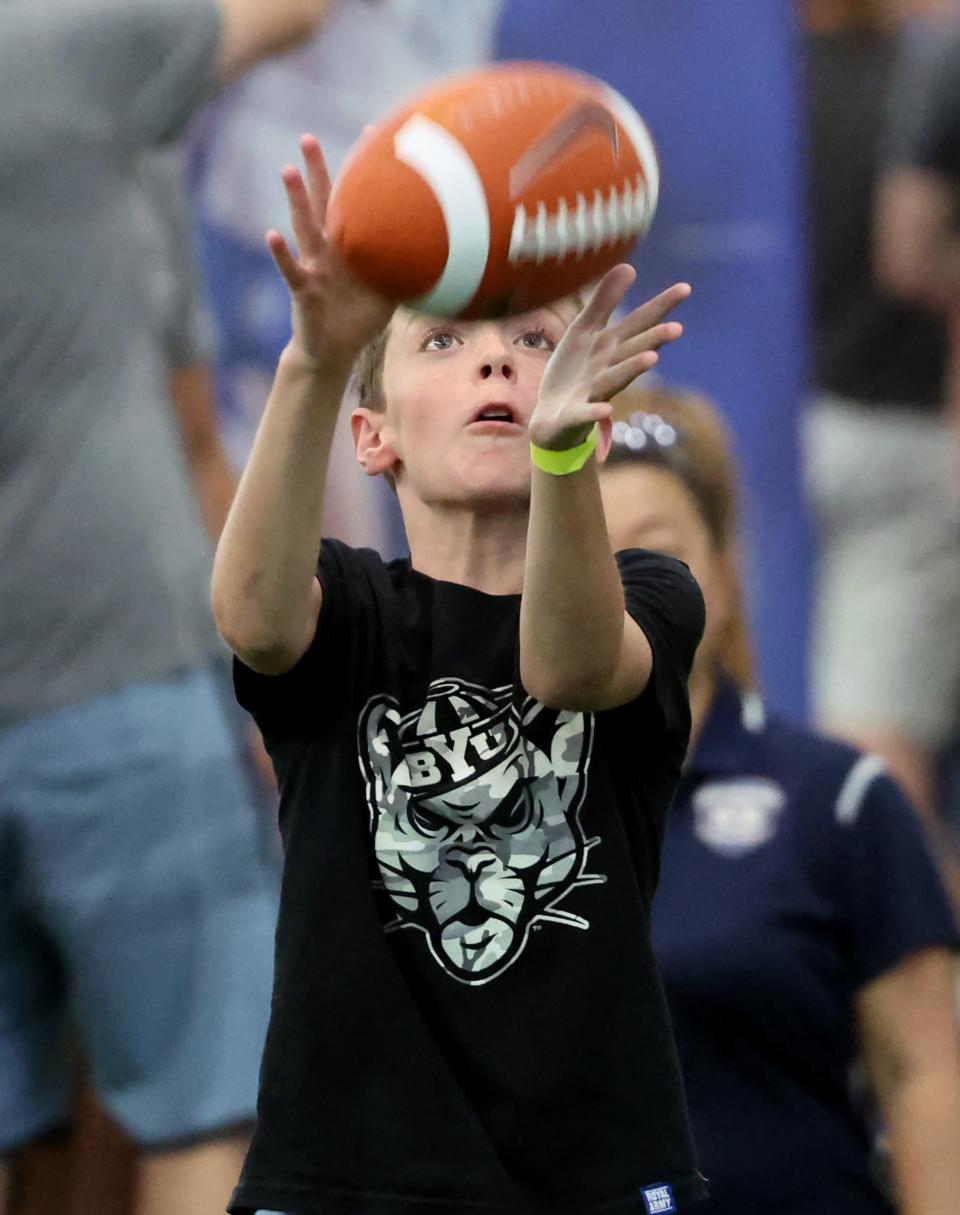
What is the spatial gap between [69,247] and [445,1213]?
1463 mm

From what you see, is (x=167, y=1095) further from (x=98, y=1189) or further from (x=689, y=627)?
(x=689, y=627)

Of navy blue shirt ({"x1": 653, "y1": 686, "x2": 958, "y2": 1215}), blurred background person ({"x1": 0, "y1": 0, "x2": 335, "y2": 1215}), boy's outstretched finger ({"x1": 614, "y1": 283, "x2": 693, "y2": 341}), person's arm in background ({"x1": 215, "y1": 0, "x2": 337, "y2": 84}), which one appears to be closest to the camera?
boy's outstretched finger ({"x1": 614, "y1": 283, "x2": 693, "y2": 341})

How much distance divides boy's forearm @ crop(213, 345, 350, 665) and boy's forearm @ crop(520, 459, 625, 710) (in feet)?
0.48

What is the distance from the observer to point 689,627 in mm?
1517

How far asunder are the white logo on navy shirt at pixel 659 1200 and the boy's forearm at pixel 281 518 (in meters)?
0.45

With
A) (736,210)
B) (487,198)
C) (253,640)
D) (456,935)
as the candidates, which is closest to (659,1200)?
(456,935)

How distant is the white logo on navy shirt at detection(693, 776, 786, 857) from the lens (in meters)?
2.18

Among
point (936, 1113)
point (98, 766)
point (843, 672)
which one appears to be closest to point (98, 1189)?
point (98, 766)

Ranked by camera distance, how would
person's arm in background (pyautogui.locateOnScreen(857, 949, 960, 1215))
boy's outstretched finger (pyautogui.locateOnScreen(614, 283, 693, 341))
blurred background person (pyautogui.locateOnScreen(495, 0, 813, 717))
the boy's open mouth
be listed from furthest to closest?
blurred background person (pyautogui.locateOnScreen(495, 0, 813, 717)) → person's arm in background (pyautogui.locateOnScreen(857, 949, 960, 1215)) → the boy's open mouth → boy's outstretched finger (pyautogui.locateOnScreen(614, 283, 693, 341))

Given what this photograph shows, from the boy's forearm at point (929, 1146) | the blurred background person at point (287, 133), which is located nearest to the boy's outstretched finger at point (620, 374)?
the boy's forearm at point (929, 1146)

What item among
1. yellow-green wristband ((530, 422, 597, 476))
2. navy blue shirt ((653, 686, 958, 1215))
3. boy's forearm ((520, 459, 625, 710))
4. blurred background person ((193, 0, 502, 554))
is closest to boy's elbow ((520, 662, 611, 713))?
boy's forearm ((520, 459, 625, 710))

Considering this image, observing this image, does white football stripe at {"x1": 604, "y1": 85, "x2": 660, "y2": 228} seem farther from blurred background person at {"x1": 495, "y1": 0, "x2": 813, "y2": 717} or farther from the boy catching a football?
blurred background person at {"x1": 495, "y1": 0, "x2": 813, "y2": 717}

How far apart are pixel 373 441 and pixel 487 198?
0.91ft

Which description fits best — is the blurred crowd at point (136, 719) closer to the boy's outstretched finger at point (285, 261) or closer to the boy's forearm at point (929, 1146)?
the boy's forearm at point (929, 1146)
